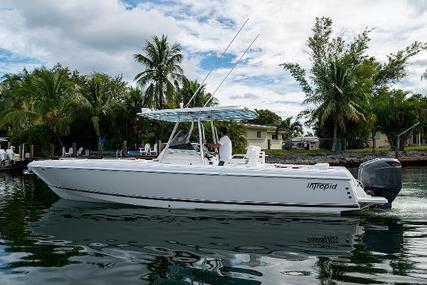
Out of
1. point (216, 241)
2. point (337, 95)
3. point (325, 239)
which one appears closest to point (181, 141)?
point (216, 241)

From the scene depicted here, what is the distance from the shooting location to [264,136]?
159ft

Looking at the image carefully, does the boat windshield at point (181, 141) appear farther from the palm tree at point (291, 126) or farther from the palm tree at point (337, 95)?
the palm tree at point (291, 126)

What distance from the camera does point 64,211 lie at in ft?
37.3

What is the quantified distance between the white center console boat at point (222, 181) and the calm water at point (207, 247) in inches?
13.8

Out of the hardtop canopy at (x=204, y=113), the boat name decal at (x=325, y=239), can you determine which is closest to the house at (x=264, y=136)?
the hardtop canopy at (x=204, y=113)

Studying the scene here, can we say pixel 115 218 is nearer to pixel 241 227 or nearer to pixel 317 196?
pixel 241 227

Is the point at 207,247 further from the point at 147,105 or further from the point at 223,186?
the point at 147,105

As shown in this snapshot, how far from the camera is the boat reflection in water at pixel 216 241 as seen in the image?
617 centimetres

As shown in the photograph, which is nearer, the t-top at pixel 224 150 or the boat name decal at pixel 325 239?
the boat name decal at pixel 325 239

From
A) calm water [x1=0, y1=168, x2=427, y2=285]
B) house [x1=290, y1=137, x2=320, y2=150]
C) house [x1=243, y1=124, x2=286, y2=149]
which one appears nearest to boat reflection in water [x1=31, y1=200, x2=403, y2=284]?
calm water [x1=0, y1=168, x2=427, y2=285]

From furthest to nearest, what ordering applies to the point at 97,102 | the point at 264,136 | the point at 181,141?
the point at 264,136, the point at 97,102, the point at 181,141

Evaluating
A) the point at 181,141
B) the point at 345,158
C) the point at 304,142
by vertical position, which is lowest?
the point at 345,158

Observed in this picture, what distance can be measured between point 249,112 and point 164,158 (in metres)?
2.38

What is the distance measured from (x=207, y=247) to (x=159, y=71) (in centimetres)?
3096
